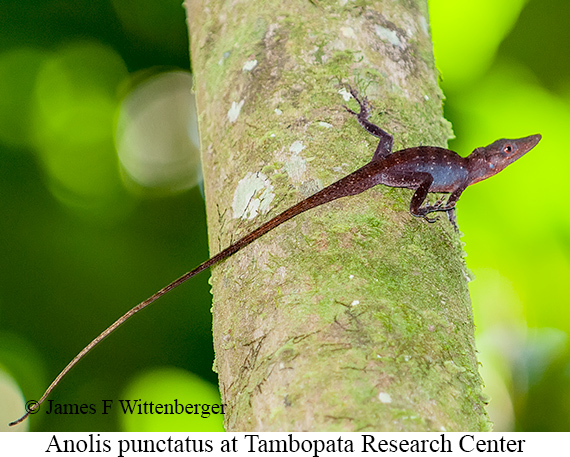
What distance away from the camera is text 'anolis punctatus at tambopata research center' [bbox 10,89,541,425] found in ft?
6.53

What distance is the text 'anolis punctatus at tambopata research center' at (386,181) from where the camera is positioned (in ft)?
6.53

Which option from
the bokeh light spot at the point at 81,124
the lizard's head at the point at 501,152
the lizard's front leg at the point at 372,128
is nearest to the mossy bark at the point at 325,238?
the lizard's front leg at the point at 372,128

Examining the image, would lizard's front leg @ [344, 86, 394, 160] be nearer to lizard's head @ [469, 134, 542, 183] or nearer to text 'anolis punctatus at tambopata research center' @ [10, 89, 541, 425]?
text 'anolis punctatus at tambopata research center' @ [10, 89, 541, 425]

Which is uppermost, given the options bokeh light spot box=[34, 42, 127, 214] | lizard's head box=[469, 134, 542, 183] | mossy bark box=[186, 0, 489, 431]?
bokeh light spot box=[34, 42, 127, 214]

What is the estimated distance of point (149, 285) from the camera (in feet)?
16.3

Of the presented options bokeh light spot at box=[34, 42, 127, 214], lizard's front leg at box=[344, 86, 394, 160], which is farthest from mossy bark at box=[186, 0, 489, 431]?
bokeh light spot at box=[34, 42, 127, 214]

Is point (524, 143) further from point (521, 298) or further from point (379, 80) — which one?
point (379, 80)

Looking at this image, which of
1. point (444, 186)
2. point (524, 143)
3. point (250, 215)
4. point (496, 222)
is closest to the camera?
point (250, 215)

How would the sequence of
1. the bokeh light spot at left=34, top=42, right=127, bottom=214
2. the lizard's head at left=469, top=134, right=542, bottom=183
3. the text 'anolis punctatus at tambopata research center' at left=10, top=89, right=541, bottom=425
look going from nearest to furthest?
1. the text 'anolis punctatus at tambopata research center' at left=10, top=89, right=541, bottom=425
2. the lizard's head at left=469, top=134, right=542, bottom=183
3. the bokeh light spot at left=34, top=42, right=127, bottom=214

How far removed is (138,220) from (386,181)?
133 inches

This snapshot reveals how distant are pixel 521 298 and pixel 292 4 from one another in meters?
2.88

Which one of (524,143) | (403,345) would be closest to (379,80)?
(403,345)

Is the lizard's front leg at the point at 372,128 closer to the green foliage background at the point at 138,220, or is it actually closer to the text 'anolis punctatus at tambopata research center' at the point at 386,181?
the text 'anolis punctatus at tambopata research center' at the point at 386,181

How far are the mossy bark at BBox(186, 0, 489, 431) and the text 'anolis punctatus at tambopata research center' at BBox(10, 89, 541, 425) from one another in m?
0.04
